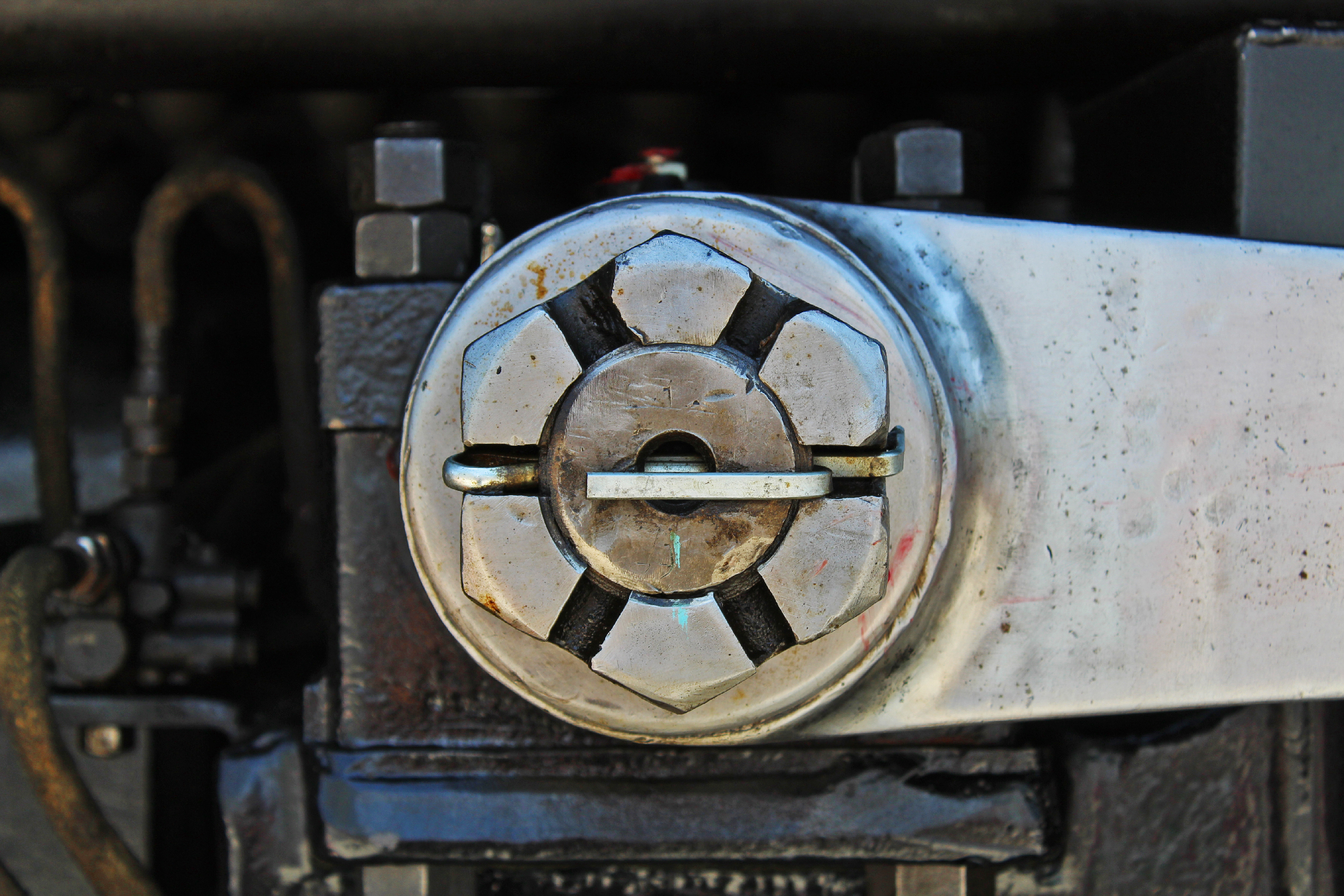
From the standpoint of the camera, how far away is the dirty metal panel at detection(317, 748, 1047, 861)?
0.56 meters

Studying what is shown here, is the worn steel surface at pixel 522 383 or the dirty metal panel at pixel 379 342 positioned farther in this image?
the dirty metal panel at pixel 379 342

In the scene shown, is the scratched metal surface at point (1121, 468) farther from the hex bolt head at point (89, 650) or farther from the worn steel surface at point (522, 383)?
the hex bolt head at point (89, 650)

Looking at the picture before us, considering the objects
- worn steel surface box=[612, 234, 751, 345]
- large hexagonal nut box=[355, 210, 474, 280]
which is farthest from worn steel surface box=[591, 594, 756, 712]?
large hexagonal nut box=[355, 210, 474, 280]

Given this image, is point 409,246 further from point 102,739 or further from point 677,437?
point 102,739

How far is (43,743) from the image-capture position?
2.09 ft

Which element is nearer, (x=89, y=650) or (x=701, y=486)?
(x=701, y=486)

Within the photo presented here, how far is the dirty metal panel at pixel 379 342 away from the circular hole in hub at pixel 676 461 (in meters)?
0.20

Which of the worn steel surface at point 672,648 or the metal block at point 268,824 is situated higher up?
the worn steel surface at point 672,648

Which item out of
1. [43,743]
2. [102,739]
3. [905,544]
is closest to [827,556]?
[905,544]

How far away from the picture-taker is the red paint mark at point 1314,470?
54 centimetres

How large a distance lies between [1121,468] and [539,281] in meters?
0.34

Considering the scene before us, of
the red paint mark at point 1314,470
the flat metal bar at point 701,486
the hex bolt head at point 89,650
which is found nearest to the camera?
the flat metal bar at point 701,486

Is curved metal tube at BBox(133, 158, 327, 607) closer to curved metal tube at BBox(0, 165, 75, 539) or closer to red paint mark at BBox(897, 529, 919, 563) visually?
curved metal tube at BBox(0, 165, 75, 539)

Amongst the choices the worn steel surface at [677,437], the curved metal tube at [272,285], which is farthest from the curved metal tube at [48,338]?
the worn steel surface at [677,437]
